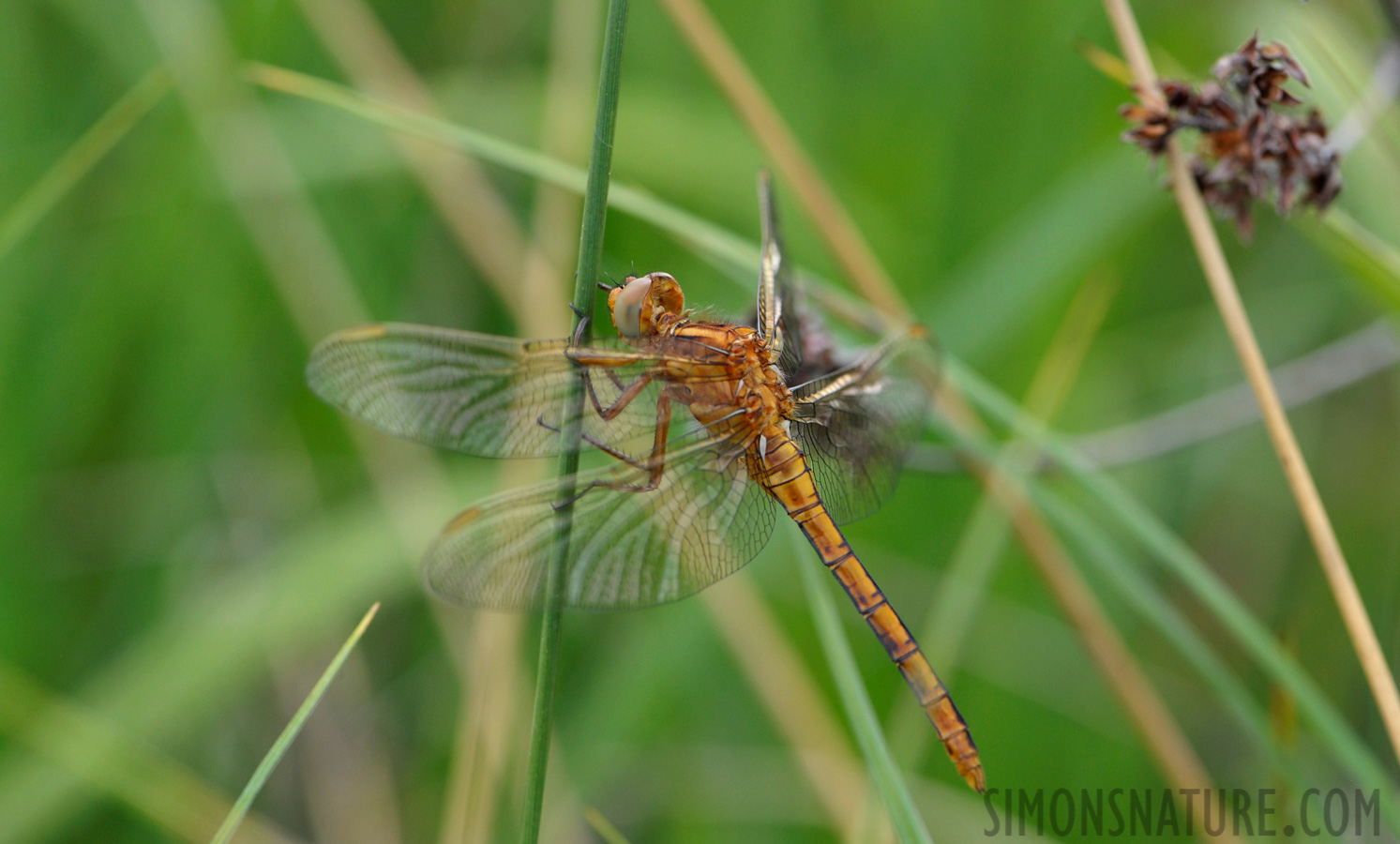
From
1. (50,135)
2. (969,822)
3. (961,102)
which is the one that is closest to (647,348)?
(969,822)

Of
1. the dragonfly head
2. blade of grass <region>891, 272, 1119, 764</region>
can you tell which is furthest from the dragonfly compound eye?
blade of grass <region>891, 272, 1119, 764</region>

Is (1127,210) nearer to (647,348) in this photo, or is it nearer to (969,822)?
(647,348)

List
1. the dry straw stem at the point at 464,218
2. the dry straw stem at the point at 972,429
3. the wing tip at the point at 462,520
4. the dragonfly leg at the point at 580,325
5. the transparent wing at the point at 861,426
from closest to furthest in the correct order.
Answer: the dragonfly leg at the point at 580,325, the wing tip at the point at 462,520, the transparent wing at the point at 861,426, the dry straw stem at the point at 972,429, the dry straw stem at the point at 464,218

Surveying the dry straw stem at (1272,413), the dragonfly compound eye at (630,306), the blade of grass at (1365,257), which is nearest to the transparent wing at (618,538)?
Answer: the dragonfly compound eye at (630,306)

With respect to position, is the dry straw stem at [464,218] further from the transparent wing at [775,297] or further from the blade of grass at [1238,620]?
the blade of grass at [1238,620]

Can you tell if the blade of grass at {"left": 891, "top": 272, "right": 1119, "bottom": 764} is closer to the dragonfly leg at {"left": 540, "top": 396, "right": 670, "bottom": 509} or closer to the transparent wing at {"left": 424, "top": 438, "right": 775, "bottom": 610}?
the transparent wing at {"left": 424, "top": 438, "right": 775, "bottom": 610}

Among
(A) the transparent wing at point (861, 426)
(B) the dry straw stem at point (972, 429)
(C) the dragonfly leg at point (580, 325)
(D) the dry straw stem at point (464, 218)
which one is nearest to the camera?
(C) the dragonfly leg at point (580, 325)

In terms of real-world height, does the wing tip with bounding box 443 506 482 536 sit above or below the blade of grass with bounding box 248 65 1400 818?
below
